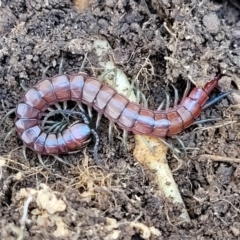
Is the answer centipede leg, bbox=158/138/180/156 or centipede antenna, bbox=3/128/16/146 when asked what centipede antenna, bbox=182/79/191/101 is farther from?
centipede antenna, bbox=3/128/16/146

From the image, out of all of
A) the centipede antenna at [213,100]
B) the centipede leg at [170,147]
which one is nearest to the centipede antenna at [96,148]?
the centipede leg at [170,147]

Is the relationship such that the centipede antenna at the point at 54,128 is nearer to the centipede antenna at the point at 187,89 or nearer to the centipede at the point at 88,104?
the centipede at the point at 88,104

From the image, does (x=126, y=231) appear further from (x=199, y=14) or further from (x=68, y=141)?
(x=199, y=14)

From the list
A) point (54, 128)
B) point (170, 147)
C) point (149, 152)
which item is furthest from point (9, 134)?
point (170, 147)

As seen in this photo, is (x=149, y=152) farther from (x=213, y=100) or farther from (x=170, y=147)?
(x=213, y=100)

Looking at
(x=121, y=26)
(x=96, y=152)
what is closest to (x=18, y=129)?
(x=96, y=152)
